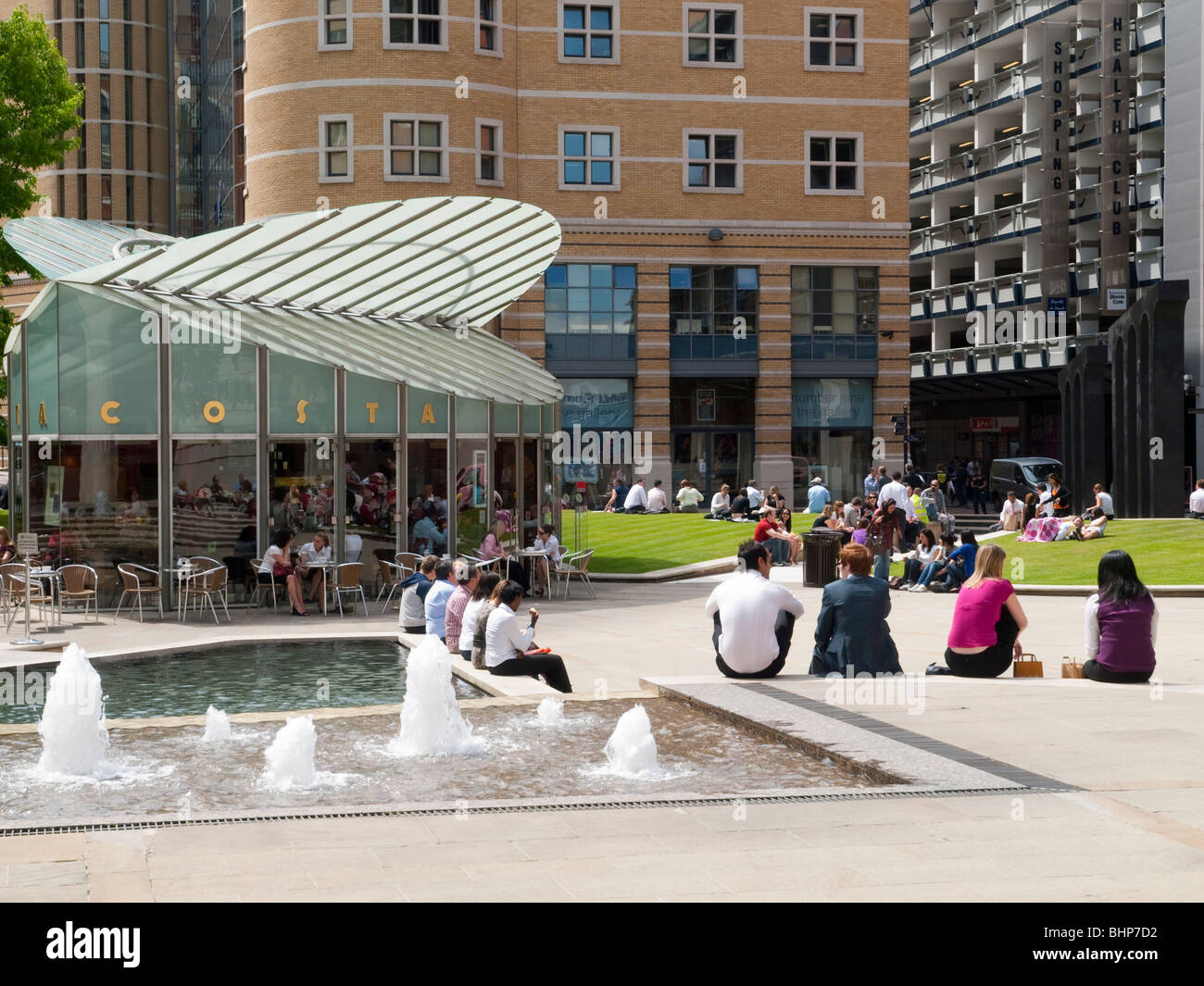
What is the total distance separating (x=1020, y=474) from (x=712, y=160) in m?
13.3

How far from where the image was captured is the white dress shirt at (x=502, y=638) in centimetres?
1337

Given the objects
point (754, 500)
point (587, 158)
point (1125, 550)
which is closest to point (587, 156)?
point (587, 158)

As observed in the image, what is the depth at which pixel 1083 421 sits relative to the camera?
37.3m

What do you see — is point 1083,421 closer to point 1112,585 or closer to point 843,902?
point 1112,585

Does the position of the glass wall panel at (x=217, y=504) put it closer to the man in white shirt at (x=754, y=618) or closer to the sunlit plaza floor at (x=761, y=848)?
the man in white shirt at (x=754, y=618)

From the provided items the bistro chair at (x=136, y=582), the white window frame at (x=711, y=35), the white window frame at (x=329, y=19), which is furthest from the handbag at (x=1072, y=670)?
the white window frame at (x=711, y=35)

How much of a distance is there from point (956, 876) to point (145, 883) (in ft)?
11.2

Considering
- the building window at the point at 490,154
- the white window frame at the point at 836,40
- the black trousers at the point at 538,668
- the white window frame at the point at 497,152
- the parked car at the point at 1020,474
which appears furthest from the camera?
the white window frame at the point at 836,40

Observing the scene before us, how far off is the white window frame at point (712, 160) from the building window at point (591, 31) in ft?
10.6

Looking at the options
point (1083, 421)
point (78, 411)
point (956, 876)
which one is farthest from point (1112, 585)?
point (1083, 421)

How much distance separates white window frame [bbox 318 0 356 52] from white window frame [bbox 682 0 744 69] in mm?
10051

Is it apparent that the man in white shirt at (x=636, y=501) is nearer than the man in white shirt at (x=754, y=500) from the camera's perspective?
No

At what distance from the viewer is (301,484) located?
22.2 metres

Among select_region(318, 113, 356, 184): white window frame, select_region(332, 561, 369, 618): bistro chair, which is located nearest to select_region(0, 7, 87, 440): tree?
select_region(332, 561, 369, 618): bistro chair
